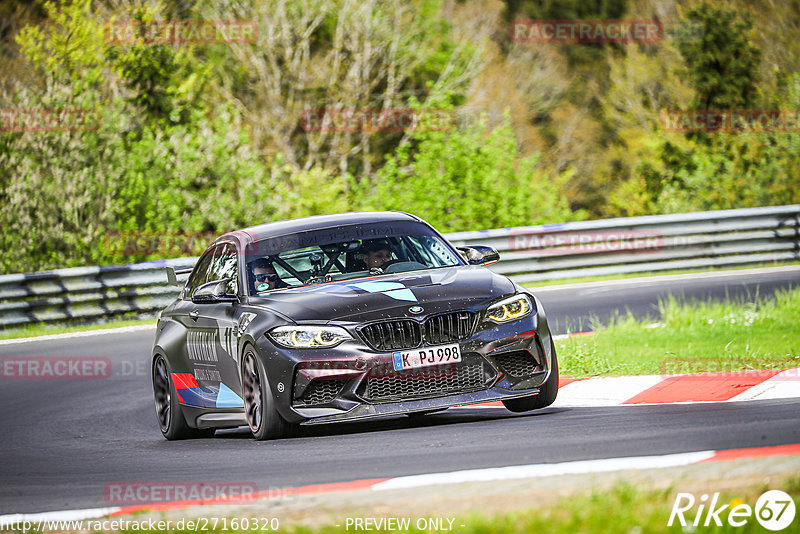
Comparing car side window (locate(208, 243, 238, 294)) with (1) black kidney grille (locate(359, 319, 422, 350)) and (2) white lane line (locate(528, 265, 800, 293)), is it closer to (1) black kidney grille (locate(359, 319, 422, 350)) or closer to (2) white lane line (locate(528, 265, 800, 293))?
(1) black kidney grille (locate(359, 319, 422, 350))

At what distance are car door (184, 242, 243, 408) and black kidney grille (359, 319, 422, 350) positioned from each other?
1.18 m

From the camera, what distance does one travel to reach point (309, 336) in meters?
7.64

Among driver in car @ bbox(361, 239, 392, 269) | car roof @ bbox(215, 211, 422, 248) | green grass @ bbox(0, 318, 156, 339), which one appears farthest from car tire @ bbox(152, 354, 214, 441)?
green grass @ bbox(0, 318, 156, 339)

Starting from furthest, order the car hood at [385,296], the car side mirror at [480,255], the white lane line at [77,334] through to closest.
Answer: the white lane line at [77,334] < the car side mirror at [480,255] < the car hood at [385,296]

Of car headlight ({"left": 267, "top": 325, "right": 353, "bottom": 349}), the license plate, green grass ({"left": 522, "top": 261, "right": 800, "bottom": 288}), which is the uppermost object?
car headlight ({"left": 267, "top": 325, "right": 353, "bottom": 349})

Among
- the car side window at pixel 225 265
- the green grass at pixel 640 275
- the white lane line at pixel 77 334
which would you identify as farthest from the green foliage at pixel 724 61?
the car side window at pixel 225 265

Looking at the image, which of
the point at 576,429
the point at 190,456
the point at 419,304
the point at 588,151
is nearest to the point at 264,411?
the point at 190,456

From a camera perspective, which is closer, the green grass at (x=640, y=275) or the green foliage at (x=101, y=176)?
the green grass at (x=640, y=275)

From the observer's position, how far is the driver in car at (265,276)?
28.3 ft

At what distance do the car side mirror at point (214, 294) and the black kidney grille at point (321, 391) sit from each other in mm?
1196

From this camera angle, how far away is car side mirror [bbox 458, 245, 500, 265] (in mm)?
9133

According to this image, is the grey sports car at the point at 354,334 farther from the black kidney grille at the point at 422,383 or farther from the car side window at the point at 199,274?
the car side window at the point at 199,274

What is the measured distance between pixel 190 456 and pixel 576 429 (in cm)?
255

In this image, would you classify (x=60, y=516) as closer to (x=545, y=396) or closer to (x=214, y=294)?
(x=214, y=294)
